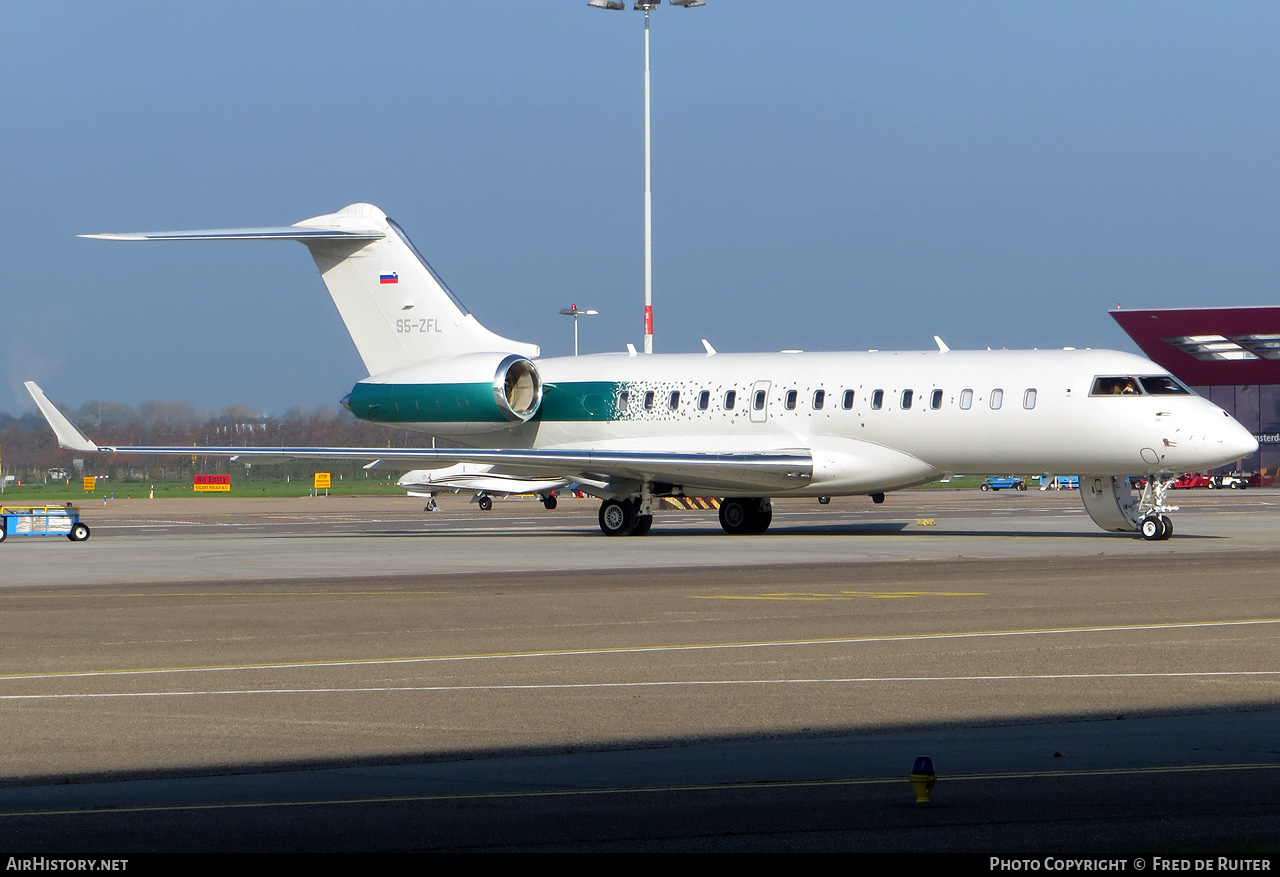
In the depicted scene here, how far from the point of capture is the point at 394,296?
38.2 m

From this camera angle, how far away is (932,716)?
1017 centimetres

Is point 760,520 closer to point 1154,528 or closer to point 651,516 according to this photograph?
point 651,516

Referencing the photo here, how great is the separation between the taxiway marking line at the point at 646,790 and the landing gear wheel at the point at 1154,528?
77.2 feet

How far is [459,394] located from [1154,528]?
16063 millimetres

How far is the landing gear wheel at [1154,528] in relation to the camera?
30.7 metres

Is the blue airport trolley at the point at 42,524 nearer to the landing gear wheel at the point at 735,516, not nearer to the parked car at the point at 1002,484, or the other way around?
the landing gear wheel at the point at 735,516

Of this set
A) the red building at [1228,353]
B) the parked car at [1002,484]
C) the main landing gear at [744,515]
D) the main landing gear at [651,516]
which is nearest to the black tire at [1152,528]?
the main landing gear at [651,516]

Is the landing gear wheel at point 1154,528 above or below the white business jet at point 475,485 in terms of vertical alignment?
below

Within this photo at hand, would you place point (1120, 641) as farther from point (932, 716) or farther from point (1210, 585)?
point (1210, 585)

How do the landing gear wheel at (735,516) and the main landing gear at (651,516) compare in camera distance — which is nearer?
the main landing gear at (651,516)

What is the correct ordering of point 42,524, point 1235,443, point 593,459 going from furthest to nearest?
1. point 42,524
2. point 593,459
3. point 1235,443

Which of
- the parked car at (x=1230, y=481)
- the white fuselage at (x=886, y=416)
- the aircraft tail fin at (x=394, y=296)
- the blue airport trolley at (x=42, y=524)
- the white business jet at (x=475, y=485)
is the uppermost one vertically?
the aircraft tail fin at (x=394, y=296)

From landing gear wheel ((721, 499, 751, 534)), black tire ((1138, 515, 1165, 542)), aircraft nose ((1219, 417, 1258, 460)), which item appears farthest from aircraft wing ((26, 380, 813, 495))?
aircraft nose ((1219, 417, 1258, 460))

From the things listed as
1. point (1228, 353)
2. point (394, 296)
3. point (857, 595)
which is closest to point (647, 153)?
point (394, 296)
